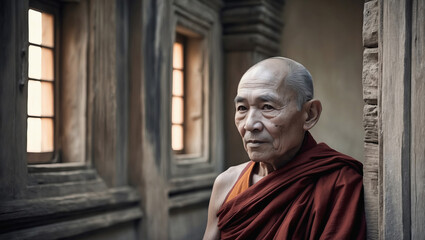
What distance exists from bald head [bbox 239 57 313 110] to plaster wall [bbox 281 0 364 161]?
4.29 meters

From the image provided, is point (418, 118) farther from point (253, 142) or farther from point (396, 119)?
point (253, 142)

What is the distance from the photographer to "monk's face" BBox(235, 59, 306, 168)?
2025 mm

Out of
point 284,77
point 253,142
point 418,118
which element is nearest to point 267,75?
point 284,77

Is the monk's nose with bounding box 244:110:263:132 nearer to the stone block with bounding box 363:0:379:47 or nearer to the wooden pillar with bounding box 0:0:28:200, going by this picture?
the stone block with bounding box 363:0:379:47

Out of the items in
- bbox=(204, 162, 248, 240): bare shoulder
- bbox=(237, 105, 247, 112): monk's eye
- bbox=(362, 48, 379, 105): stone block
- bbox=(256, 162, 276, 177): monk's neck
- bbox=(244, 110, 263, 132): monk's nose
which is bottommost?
bbox=(204, 162, 248, 240): bare shoulder

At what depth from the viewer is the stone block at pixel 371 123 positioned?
181 cm

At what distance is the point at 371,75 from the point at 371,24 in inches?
7.5

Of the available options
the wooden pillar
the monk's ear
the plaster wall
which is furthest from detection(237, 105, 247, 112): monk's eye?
the plaster wall

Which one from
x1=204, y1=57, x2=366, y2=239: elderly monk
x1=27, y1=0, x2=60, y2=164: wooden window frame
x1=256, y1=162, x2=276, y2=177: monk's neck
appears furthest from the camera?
x1=27, y1=0, x2=60, y2=164: wooden window frame

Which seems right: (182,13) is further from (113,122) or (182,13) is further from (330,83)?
(330,83)

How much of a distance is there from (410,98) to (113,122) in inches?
114

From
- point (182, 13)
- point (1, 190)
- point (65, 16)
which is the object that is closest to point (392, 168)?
point (1, 190)

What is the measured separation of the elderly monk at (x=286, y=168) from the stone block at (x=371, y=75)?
0.30 metres

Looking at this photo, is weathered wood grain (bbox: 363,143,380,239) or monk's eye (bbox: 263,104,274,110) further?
monk's eye (bbox: 263,104,274,110)
